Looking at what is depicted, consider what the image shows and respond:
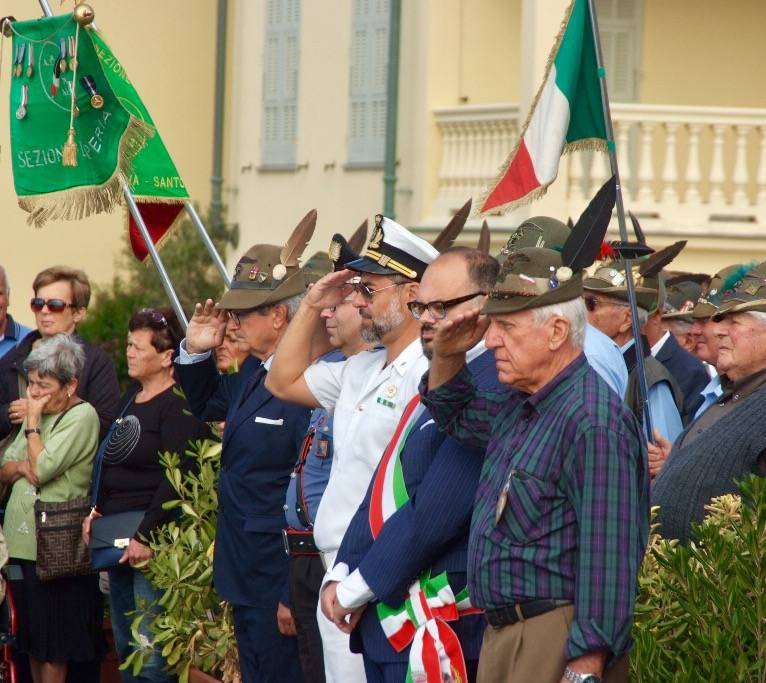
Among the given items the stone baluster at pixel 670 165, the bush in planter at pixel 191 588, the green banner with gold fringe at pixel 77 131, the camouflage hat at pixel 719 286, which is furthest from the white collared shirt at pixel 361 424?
the stone baluster at pixel 670 165

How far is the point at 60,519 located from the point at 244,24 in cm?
1366

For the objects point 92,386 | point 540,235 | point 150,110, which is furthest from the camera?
point 150,110

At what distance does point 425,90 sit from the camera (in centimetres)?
1725

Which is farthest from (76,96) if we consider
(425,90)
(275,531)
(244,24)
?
(244,24)

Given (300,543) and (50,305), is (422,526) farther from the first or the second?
(50,305)

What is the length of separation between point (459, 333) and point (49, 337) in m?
4.60

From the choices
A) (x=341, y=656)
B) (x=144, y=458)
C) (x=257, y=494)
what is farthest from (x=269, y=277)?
(x=341, y=656)

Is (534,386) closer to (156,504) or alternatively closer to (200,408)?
(200,408)

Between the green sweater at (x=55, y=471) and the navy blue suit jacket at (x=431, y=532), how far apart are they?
3333 millimetres

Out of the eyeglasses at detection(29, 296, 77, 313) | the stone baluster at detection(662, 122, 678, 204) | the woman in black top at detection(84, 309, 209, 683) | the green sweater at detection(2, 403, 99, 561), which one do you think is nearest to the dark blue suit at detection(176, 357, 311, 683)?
the woman in black top at detection(84, 309, 209, 683)

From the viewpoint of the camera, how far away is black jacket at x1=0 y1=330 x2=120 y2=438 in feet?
27.5

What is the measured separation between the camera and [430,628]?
466cm

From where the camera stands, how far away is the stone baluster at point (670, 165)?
15.1m

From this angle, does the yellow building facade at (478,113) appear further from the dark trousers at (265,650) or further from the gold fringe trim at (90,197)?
the dark trousers at (265,650)
